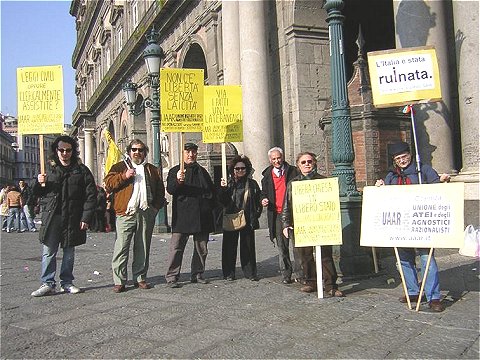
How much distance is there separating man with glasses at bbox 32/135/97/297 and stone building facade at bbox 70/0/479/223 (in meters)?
5.52

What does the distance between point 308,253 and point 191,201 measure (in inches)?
64.1

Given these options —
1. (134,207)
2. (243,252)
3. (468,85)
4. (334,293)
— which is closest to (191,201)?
(134,207)

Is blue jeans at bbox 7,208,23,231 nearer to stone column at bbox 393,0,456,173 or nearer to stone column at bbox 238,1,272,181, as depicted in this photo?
stone column at bbox 238,1,272,181

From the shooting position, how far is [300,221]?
5.54m

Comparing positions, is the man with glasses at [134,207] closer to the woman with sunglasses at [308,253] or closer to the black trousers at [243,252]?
the black trousers at [243,252]

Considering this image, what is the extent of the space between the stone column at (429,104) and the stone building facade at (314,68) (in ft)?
0.05

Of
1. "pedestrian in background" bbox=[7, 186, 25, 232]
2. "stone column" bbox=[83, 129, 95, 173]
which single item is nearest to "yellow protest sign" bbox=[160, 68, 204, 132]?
"pedestrian in background" bbox=[7, 186, 25, 232]

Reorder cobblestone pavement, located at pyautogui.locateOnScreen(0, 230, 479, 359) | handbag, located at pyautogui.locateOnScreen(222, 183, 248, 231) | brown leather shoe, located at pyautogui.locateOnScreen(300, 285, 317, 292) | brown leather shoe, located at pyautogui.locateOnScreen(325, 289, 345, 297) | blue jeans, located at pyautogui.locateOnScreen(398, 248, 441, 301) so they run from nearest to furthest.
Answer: cobblestone pavement, located at pyautogui.locateOnScreen(0, 230, 479, 359) → blue jeans, located at pyautogui.locateOnScreen(398, 248, 441, 301) → brown leather shoe, located at pyautogui.locateOnScreen(325, 289, 345, 297) → brown leather shoe, located at pyautogui.locateOnScreen(300, 285, 317, 292) → handbag, located at pyautogui.locateOnScreen(222, 183, 248, 231)

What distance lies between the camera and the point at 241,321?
4.45 m

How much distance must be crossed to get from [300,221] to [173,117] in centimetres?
244

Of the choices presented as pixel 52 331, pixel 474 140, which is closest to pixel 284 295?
pixel 52 331

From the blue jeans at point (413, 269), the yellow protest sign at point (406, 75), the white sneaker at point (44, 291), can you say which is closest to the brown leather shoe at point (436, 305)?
the blue jeans at point (413, 269)

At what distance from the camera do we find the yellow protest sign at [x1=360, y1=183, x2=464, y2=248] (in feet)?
14.9

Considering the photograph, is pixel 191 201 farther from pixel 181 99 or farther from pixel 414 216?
pixel 414 216
